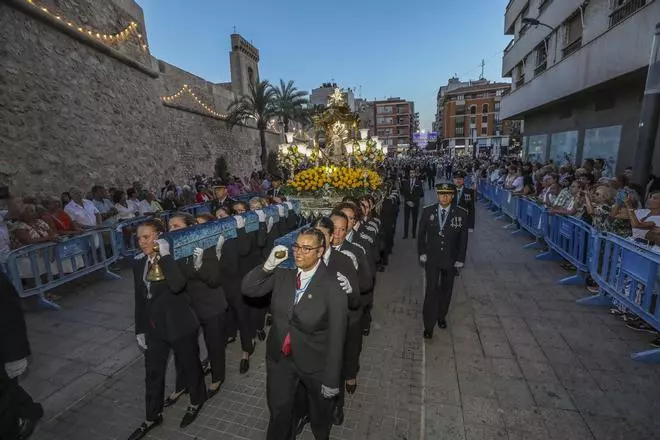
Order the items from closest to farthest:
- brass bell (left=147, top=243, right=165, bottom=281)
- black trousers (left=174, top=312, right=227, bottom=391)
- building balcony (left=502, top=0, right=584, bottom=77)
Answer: brass bell (left=147, top=243, right=165, bottom=281)
black trousers (left=174, top=312, right=227, bottom=391)
building balcony (left=502, top=0, right=584, bottom=77)

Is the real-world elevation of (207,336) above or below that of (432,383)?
above

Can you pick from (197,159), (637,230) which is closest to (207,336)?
(637,230)

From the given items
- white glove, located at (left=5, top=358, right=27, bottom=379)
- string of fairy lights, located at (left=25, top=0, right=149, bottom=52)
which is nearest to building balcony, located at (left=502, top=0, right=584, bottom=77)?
white glove, located at (left=5, top=358, right=27, bottom=379)

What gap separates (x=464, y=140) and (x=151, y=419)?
79802mm

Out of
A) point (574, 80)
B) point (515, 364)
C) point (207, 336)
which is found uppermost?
point (574, 80)

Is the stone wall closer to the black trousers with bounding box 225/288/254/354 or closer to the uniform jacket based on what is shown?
the black trousers with bounding box 225/288/254/354

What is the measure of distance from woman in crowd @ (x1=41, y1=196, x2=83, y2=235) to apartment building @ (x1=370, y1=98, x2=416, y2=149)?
8888cm

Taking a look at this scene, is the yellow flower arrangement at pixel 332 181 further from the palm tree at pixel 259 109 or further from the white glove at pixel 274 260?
the palm tree at pixel 259 109

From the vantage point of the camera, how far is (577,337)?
4824 millimetres

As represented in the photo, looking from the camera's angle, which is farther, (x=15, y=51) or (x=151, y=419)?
(x=15, y=51)

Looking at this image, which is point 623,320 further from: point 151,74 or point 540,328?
point 151,74

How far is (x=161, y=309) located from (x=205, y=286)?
558 millimetres

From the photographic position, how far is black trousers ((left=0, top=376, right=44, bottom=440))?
103 inches

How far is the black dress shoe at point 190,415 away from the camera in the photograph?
3.39 metres
